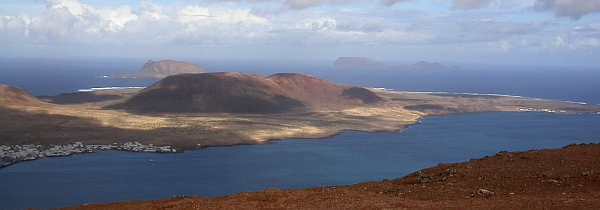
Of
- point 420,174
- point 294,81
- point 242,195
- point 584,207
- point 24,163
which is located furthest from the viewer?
point 294,81

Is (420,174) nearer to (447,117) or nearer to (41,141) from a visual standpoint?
(41,141)

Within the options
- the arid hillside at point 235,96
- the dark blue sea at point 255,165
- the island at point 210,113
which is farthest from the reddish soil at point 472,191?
the arid hillside at point 235,96

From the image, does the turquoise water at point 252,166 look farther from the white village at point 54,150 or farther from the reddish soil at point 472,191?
the reddish soil at point 472,191

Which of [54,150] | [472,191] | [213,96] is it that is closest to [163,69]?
[213,96]

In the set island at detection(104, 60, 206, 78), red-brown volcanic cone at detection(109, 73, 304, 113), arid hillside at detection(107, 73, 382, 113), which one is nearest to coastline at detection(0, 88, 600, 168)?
arid hillside at detection(107, 73, 382, 113)

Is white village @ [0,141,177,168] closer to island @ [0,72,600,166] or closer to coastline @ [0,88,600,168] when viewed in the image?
island @ [0,72,600,166]

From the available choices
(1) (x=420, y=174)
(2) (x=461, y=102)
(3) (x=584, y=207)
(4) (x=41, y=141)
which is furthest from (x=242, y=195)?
(2) (x=461, y=102)
